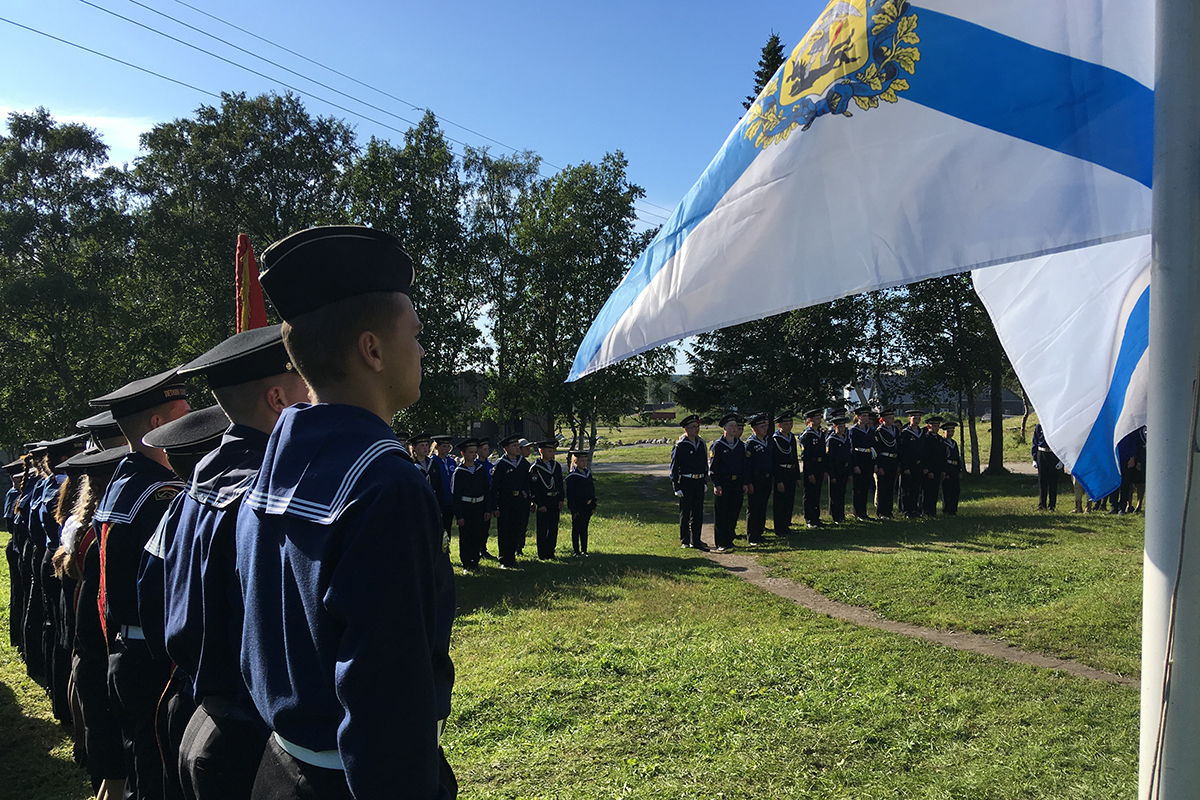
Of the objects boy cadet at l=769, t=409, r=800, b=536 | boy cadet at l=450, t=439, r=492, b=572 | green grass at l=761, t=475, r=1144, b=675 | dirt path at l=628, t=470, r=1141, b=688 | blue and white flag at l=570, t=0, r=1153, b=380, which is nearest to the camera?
blue and white flag at l=570, t=0, r=1153, b=380

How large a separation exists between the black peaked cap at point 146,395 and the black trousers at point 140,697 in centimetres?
114

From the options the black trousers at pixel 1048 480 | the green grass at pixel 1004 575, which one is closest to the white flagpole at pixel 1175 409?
the green grass at pixel 1004 575

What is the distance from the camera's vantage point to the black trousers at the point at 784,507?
13617 mm

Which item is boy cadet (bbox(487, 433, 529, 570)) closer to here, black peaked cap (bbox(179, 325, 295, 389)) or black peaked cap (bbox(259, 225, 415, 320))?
black peaked cap (bbox(179, 325, 295, 389))

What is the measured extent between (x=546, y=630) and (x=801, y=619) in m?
2.39

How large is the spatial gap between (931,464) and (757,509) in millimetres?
4069

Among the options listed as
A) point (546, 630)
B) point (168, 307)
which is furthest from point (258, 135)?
point (546, 630)

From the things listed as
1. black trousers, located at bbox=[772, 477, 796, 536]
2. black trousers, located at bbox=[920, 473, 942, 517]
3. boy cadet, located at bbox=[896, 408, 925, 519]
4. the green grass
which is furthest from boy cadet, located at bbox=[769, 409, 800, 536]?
black trousers, located at bbox=[920, 473, 942, 517]

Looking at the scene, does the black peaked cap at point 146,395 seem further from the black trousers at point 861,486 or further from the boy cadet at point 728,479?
the black trousers at point 861,486

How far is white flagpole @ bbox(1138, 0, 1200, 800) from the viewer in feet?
5.92

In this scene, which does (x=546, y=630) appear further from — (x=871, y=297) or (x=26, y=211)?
(x=26, y=211)

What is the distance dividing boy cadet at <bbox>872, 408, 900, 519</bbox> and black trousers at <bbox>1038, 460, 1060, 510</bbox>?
8.60ft

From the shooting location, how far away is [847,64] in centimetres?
248

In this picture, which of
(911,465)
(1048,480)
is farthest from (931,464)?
(1048,480)
